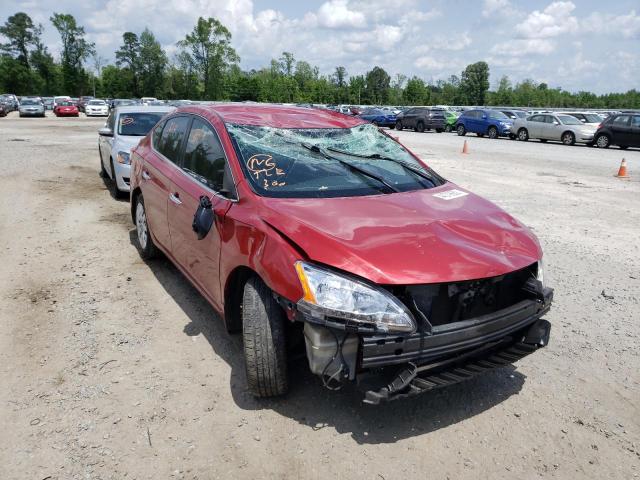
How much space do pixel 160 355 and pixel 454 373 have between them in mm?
2117

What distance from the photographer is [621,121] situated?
72.1 feet

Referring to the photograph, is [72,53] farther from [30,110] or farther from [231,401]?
[231,401]

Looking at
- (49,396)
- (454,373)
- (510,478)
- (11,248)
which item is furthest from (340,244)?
(11,248)

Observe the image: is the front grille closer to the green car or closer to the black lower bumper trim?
the black lower bumper trim

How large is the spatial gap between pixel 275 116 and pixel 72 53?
107 metres

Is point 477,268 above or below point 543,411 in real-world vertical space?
above

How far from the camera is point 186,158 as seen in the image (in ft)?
14.6

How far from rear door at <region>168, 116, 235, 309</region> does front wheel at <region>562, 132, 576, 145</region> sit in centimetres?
2410

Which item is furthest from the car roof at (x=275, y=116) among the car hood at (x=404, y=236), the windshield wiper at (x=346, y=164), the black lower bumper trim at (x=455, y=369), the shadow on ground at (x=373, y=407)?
the black lower bumper trim at (x=455, y=369)

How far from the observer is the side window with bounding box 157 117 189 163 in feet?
15.4

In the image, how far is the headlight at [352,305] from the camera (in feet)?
8.46

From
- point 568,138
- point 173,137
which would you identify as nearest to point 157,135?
point 173,137

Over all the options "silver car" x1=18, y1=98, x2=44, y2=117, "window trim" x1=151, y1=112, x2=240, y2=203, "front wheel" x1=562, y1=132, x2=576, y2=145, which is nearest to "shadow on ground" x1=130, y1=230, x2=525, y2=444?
"window trim" x1=151, y1=112, x2=240, y2=203

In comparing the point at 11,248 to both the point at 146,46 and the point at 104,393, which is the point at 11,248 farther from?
the point at 146,46
